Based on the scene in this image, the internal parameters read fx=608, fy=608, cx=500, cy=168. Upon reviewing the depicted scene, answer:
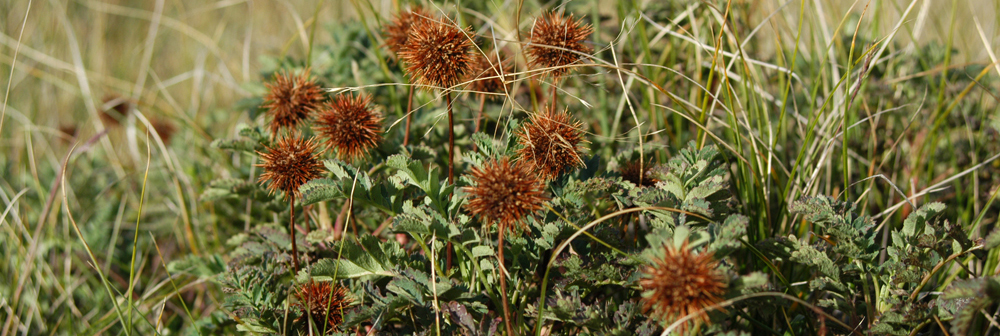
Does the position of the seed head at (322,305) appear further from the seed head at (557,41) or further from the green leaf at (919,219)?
the green leaf at (919,219)

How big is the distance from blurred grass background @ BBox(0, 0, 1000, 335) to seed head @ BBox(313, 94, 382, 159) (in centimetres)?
54

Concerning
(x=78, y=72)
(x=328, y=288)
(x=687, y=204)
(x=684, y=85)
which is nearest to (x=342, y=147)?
(x=328, y=288)

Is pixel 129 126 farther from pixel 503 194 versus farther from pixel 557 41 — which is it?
pixel 503 194

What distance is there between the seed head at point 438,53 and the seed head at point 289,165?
332 mm

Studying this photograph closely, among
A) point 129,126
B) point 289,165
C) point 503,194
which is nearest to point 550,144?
point 503,194

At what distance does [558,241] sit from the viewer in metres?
1.54

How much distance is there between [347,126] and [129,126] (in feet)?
6.81

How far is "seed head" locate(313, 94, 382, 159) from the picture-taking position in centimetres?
158

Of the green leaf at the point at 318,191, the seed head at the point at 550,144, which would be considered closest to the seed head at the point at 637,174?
the seed head at the point at 550,144

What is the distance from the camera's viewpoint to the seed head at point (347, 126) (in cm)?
158

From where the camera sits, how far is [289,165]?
1.47 metres

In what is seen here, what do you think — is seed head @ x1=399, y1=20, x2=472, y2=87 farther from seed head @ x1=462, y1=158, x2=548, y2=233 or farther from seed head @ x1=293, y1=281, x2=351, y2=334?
seed head @ x1=293, y1=281, x2=351, y2=334

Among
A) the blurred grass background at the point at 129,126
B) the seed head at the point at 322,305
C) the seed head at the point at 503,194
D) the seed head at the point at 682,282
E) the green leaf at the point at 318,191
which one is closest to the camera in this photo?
the seed head at the point at 682,282

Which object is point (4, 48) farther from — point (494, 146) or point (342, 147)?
point (494, 146)
